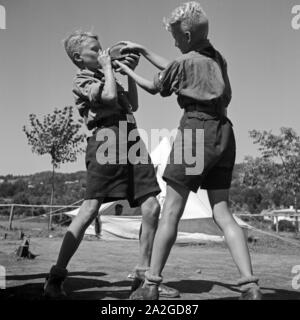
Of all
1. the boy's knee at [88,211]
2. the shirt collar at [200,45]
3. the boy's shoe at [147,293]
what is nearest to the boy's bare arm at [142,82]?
the shirt collar at [200,45]

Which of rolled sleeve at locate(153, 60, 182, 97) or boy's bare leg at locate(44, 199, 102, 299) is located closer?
rolled sleeve at locate(153, 60, 182, 97)

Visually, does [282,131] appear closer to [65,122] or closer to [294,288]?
[65,122]

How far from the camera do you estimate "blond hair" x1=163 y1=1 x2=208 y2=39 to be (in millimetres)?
2475

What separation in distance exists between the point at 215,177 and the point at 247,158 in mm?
20937

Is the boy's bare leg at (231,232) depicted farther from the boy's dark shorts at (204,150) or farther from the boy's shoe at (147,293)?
the boy's shoe at (147,293)

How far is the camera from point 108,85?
106 inches

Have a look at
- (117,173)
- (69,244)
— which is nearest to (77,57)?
(117,173)

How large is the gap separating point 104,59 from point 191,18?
64cm

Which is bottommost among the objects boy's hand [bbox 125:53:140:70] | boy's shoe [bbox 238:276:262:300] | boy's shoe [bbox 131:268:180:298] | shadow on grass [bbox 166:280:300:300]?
shadow on grass [bbox 166:280:300:300]

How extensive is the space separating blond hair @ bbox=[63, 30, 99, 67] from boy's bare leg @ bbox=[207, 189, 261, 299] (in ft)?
4.33

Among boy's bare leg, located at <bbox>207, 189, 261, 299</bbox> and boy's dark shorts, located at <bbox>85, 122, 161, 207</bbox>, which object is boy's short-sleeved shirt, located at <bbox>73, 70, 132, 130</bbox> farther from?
boy's bare leg, located at <bbox>207, 189, 261, 299</bbox>

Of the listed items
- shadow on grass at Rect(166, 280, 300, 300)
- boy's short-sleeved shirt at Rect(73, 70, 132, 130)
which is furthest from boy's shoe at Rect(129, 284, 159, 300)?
boy's short-sleeved shirt at Rect(73, 70, 132, 130)

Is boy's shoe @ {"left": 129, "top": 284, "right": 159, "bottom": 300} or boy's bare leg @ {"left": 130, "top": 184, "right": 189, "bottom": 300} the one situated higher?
boy's bare leg @ {"left": 130, "top": 184, "right": 189, "bottom": 300}
